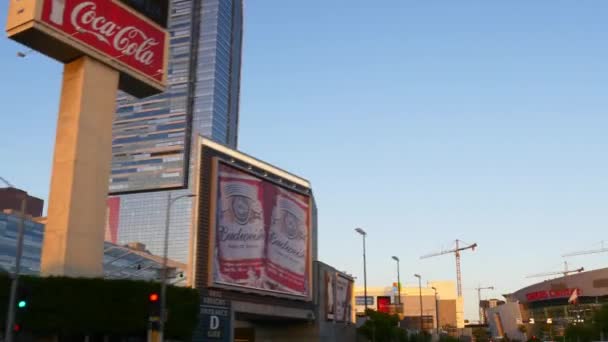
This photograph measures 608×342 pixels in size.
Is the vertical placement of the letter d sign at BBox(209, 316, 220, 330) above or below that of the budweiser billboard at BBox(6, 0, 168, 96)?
below

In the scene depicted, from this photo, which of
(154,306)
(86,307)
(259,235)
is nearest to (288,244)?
(259,235)

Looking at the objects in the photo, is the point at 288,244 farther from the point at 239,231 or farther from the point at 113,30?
the point at 113,30

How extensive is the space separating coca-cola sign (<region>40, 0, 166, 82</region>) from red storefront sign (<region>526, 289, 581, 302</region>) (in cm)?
15023

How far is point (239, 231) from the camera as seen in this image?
5341 centimetres

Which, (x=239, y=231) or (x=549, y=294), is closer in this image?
(x=239, y=231)

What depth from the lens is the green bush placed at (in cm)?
3744

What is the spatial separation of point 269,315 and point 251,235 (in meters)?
7.81

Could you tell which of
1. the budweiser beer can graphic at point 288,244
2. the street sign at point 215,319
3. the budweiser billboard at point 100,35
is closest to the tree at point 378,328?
the budweiser beer can graphic at point 288,244

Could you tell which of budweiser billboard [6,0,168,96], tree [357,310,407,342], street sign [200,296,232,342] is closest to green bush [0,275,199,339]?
street sign [200,296,232,342]

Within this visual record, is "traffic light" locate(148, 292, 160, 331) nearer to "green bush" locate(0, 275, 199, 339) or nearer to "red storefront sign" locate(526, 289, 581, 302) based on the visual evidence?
"green bush" locate(0, 275, 199, 339)

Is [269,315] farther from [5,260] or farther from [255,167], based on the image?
[5,260]

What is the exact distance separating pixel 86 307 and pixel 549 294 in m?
164

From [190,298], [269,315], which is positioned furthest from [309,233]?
[190,298]

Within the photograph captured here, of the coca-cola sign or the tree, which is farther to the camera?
the tree
